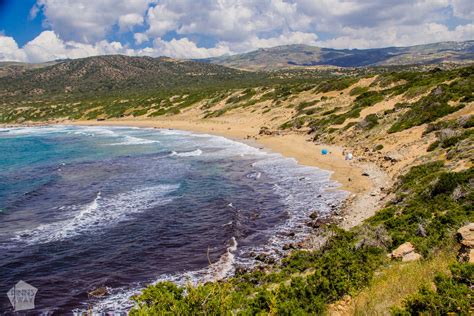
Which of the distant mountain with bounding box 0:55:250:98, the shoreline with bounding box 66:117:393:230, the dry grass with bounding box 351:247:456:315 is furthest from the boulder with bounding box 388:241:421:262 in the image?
the distant mountain with bounding box 0:55:250:98

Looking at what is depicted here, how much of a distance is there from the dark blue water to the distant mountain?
96.6 meters

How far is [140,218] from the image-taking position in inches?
771

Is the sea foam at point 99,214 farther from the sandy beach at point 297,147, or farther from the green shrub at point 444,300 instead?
the green shrub at point 444,300

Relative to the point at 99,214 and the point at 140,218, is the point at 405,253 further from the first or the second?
the point at 99,214

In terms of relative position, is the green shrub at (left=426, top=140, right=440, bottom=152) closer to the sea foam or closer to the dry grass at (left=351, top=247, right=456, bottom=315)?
the dry grass at (left=351, top=247, right=456, bottom=315)

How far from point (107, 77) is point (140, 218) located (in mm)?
150204

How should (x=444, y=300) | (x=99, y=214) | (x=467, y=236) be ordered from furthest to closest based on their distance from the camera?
1. (x=99, y=214)
2. (x=467, y=236)
3. (x=444, y=300)

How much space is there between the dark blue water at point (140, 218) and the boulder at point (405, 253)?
5.70 metres

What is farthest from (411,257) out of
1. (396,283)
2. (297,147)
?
(297,147)

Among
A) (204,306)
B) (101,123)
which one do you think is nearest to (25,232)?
(204,306)

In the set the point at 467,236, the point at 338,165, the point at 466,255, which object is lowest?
the point at 338,165

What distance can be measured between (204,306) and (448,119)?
82.8 ft

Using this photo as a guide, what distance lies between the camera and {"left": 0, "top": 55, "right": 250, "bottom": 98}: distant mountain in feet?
448

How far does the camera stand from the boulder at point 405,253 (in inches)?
385
